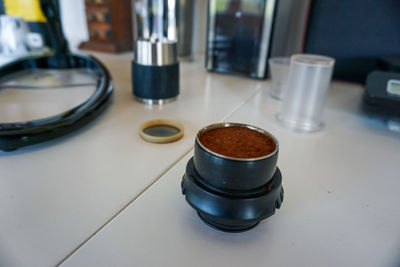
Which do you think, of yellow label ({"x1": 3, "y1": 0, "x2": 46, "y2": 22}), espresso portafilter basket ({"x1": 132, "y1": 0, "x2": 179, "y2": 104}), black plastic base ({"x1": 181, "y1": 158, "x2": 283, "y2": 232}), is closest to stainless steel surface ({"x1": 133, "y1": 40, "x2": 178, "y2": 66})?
espresso portafilter basket ({"x1": 132, "y1": 0, "x2": 179, "y2": 104})

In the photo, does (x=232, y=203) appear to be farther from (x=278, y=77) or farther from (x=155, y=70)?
(x=278, y=77)

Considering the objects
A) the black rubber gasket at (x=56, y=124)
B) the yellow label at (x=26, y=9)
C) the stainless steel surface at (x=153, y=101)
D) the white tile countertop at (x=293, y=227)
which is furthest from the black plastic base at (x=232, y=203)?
the yellow label at (x=26, y=9)

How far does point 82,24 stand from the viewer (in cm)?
129

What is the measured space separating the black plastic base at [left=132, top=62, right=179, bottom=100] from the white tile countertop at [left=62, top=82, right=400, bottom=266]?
0.23m

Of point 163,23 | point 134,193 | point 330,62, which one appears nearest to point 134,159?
point 134,193

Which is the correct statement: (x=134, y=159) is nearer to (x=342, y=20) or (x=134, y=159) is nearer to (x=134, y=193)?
(x=134, y=193)

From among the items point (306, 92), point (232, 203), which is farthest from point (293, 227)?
point (306, 92)

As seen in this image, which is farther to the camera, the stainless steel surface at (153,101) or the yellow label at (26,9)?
the yellow label at (26,9)

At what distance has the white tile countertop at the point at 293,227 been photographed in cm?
26

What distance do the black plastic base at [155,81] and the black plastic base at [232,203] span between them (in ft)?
1.13

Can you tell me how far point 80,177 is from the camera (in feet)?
1.19

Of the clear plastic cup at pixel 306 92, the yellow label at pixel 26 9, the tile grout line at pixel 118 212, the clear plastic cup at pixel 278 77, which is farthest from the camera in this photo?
the yellow label at pixel 26 9

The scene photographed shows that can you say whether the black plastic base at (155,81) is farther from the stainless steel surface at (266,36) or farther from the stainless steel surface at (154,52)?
the stainless steel surface at (266,36)

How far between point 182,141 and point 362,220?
27 centimetres
